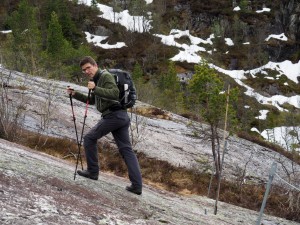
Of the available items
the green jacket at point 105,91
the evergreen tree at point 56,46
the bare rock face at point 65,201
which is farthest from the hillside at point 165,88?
the green jacket at point 105,91

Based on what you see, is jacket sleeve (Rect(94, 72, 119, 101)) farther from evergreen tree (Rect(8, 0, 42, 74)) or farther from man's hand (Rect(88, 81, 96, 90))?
evergreen tree (Rect(8, 0, 42, 74))

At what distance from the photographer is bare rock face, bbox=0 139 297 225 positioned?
15.3 ft

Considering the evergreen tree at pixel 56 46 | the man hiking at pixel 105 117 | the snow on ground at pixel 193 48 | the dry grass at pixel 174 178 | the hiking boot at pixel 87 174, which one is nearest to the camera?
the man hiking at pixel 105 117

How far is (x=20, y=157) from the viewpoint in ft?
23.1

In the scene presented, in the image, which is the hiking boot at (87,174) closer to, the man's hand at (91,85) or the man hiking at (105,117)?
the man hiking at (105,117)

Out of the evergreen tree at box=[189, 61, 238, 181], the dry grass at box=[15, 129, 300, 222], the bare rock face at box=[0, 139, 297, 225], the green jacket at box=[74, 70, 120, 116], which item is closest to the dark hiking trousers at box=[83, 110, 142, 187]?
the green jacket at box=[74, 70, 120, 116]

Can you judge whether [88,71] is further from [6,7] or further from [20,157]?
[6,7]

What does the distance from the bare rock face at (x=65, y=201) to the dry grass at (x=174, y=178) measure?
4.43 meters

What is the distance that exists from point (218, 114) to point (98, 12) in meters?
101

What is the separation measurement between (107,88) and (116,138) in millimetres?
1130

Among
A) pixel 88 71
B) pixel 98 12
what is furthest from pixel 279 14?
pixel 88 71

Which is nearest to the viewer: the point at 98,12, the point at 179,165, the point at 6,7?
the point at 179,165

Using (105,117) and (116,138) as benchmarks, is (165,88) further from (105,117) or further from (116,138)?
(105,117)

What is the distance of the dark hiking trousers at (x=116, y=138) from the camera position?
7.05 metres
